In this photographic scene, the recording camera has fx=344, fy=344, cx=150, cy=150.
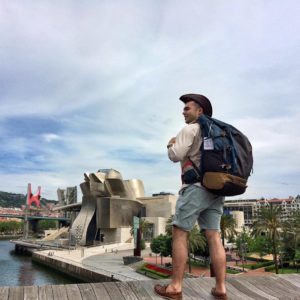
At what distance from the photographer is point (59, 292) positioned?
3.24 metres

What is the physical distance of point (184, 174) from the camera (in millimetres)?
3516

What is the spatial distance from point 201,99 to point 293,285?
7.88 ft

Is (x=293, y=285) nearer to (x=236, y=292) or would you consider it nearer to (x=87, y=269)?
(x=236, y=292)

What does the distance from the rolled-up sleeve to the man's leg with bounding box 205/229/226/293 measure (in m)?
0.86

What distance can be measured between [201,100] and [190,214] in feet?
4.09

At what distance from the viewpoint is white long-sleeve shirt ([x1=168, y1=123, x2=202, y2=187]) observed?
11.3ft

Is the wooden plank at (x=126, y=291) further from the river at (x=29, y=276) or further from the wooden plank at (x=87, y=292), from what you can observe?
the river at (x=29, y=276)

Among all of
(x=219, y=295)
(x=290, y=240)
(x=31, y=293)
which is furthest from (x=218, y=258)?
(x=290, y=240)

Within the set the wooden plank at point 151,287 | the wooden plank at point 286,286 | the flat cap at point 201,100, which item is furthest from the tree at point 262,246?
the flat cap at point 201,100

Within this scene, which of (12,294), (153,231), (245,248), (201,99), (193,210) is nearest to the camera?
(12,294)

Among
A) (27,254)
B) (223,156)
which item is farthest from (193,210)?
(27,254)

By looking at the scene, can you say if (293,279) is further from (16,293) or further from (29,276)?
(29,276)

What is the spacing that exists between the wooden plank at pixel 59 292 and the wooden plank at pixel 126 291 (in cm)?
54

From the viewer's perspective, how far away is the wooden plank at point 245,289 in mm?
3469
